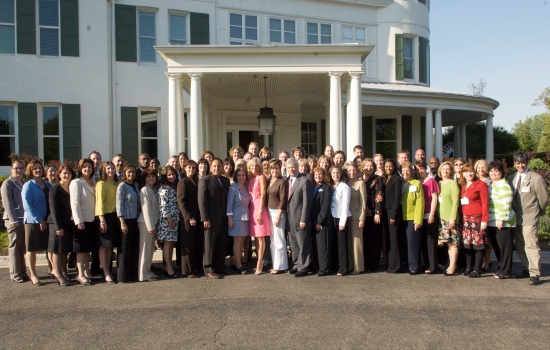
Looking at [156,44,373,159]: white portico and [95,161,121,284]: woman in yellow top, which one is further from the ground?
[156,44,373,159]: white portico

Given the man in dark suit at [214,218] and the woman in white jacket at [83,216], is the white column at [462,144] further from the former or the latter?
the woman in white jacket at [83,216]

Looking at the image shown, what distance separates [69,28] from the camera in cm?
1384

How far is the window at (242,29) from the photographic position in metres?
15.7

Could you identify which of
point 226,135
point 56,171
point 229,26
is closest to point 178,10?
point 229,26

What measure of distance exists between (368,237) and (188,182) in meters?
3.05

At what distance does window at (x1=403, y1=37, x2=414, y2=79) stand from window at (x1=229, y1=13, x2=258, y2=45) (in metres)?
6.11

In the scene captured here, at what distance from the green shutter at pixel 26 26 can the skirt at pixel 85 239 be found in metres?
9.00

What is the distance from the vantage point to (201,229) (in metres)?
7.43

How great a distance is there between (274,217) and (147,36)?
975cm

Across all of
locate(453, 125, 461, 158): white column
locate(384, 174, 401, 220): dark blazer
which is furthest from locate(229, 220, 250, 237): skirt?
locate(453, 125, 461, 158): white column

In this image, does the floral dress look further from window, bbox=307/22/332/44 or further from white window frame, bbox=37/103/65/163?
window, bbox=307/22/332/44

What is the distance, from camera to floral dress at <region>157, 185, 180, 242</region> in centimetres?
720

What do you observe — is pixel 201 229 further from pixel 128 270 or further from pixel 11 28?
pixel 11 28

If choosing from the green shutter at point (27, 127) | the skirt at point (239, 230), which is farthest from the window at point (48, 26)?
the skirt at point (239, 230)
